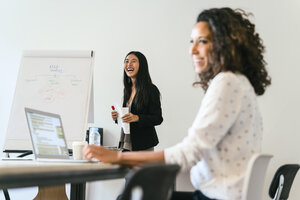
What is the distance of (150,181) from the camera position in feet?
3.07

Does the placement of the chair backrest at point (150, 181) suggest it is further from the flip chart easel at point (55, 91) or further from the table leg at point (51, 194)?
the table leg at point (51, 194)

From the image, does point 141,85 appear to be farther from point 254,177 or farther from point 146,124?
point 254,177

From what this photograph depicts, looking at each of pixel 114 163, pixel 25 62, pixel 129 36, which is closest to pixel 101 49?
pixel 129 36

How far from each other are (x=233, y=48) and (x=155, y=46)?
2483mm

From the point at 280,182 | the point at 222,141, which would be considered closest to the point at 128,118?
the point at 280,182

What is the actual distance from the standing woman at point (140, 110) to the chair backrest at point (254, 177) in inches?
64.5

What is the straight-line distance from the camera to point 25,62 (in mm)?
3490

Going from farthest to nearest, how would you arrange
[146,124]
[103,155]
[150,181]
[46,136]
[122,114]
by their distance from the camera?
[146,124], [122,114], [46,136], [103,155], [150,181]

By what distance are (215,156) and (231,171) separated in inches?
2.8

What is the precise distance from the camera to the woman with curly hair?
1231mm

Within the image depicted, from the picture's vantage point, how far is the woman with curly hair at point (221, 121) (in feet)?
4.04

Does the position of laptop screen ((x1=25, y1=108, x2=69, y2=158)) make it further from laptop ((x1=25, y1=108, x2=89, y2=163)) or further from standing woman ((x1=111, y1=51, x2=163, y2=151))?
standing woman ((x1=111, y1=51, x2=163, y2=151))

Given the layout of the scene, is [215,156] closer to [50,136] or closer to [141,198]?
[141,198]

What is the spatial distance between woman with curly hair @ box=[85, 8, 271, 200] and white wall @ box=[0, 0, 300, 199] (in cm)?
229
